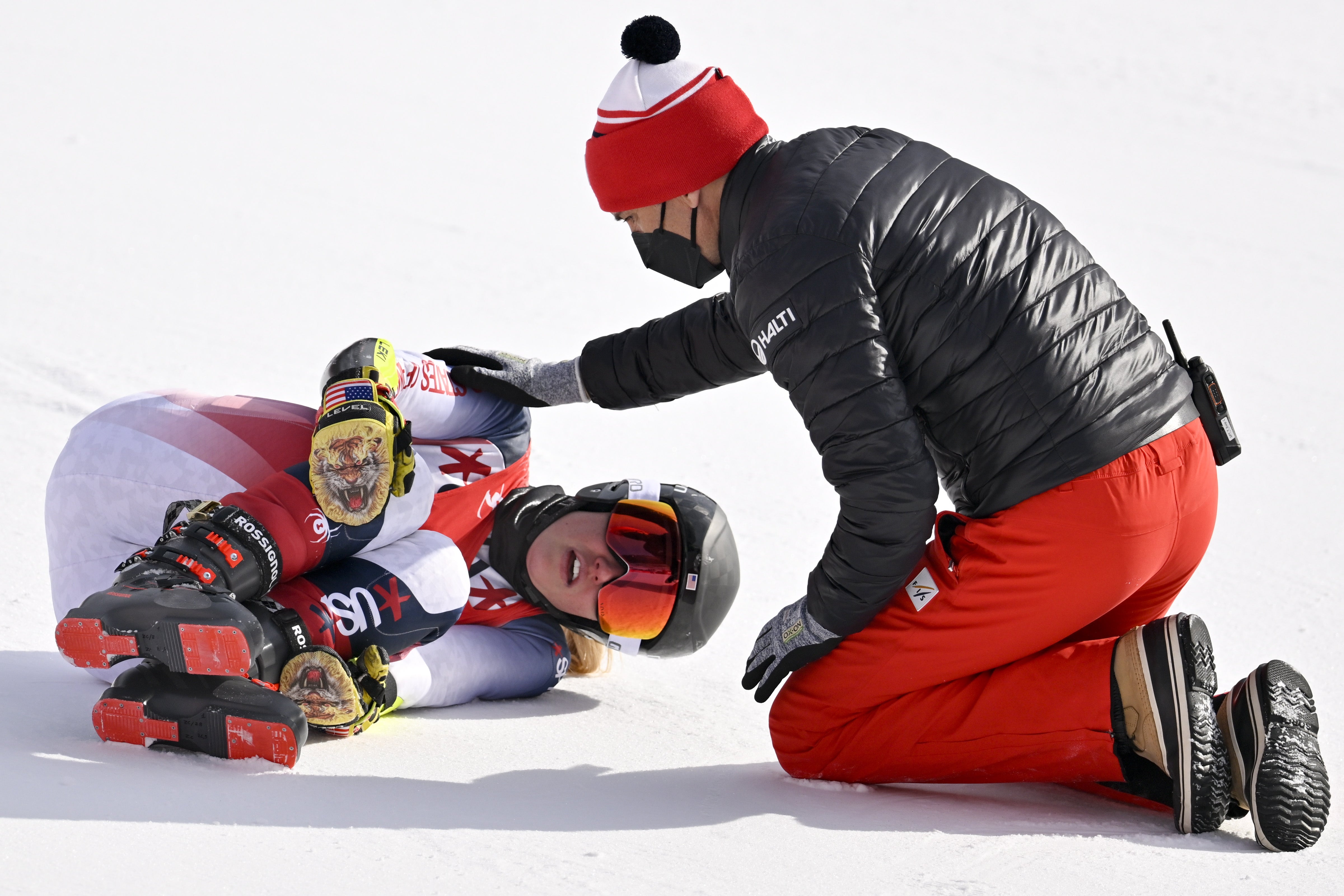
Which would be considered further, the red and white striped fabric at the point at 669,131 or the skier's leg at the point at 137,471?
the skier's leg at the point at 137,471

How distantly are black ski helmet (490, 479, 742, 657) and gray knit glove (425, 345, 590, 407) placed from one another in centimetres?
25

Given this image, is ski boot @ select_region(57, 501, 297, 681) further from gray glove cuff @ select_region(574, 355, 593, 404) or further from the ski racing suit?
gray glove cuff @ select_region(574, 355, 593, 404)

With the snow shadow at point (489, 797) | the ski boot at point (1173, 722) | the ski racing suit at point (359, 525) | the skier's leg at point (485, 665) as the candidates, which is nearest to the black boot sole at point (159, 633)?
the snow shadow at point (489, 797)

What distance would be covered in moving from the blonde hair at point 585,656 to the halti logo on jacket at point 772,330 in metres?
1.11

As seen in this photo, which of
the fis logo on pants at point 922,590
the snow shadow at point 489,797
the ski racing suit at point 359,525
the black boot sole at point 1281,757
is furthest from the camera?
the ski racing suit at point 359,525

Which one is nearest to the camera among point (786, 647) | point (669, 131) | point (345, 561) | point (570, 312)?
point (669, 131)

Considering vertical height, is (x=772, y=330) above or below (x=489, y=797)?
above

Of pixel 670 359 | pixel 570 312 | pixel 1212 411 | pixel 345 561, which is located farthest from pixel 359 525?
pixel 570 312

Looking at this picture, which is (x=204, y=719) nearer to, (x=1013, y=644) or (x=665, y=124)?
(x=665, y=124)

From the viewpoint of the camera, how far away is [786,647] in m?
2.61

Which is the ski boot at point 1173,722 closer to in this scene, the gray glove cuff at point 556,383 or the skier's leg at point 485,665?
the skier's leg at point 485,665

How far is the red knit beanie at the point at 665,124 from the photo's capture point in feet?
8.21

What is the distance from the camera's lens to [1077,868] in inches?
80.8

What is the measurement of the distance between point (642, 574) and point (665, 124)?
1.03 meters
